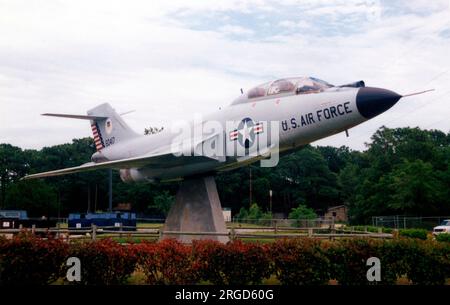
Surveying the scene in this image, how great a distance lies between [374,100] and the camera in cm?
1484

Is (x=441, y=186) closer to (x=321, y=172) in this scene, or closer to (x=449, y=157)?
(x=449, y=157)

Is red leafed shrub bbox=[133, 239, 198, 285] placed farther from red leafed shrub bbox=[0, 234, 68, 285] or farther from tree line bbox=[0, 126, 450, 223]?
tree line bbox=[0, 126, 450, 223]

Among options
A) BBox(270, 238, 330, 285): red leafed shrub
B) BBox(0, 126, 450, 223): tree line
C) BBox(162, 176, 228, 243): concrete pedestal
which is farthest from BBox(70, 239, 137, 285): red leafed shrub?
BBox(0, 126, 450, 223): tree line

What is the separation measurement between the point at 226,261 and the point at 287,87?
629 centimetres

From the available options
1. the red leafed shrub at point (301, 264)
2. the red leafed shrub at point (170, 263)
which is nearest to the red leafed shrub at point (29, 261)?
the red leafed shrub at point (170, 263)

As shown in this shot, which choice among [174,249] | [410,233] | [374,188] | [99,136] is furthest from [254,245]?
[374,188]

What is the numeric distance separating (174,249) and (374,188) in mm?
52594

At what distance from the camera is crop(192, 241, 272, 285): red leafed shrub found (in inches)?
505

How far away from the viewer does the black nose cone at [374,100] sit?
48.5 feet

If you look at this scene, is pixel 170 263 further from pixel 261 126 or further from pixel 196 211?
pixel 261 126

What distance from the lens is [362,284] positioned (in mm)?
13039

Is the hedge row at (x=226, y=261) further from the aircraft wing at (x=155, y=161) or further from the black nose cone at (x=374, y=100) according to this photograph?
the aircraft wing at (x=155, y=161)

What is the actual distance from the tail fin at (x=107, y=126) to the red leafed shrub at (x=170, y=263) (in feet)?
34.2

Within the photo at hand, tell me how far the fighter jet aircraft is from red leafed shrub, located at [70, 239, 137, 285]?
547cm
